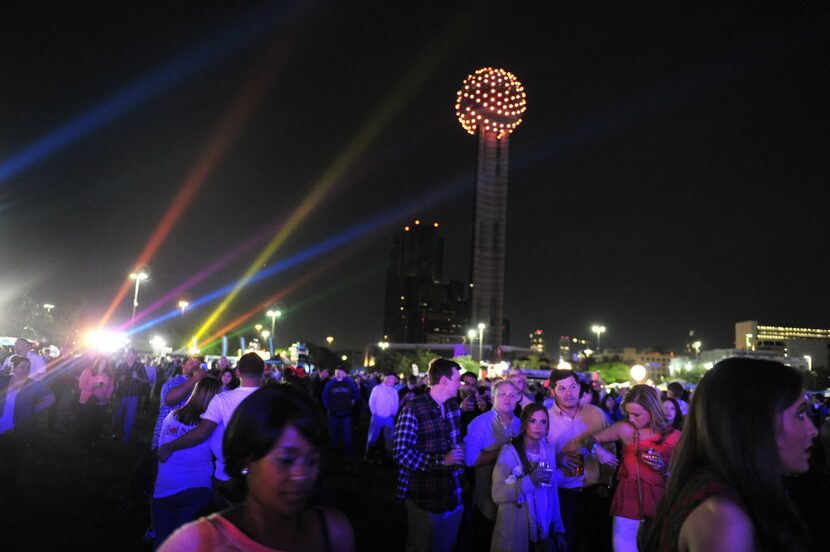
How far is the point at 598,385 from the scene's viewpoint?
15.6 meters

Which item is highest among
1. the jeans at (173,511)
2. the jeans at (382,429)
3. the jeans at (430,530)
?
the jeans at (173,511)

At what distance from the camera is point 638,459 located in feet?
17.9

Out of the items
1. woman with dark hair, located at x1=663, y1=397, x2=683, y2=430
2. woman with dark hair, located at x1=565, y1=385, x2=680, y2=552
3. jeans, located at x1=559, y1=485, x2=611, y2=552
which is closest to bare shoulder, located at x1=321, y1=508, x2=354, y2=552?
woman with dark hair, located at x1=565, y1=385, x2=680, y2=552

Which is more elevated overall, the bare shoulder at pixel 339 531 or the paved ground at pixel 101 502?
the bare shoulder at pixel 339 531

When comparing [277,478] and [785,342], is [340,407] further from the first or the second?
[785,342]

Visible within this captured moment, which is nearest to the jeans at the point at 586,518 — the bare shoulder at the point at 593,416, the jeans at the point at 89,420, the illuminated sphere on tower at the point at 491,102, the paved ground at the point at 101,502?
the bare shoulder at the point at 593,416

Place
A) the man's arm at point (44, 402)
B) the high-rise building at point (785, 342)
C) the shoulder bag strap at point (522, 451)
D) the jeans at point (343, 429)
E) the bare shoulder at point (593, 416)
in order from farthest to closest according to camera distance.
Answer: the high-rise building at point (785, 342)
the jeans at point (343, 429)
the man's arm at point (44, 402)
the bare shoulder at point (593, 416)
the shoulder bag strap at point (522, 451)

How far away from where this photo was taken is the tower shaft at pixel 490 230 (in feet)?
292

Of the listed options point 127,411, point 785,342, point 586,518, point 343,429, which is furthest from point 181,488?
point 785,342

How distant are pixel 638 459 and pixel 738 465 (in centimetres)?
369

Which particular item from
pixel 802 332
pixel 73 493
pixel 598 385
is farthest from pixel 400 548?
pixel 802 332

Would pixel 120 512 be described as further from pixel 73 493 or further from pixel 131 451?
pixel 131 451

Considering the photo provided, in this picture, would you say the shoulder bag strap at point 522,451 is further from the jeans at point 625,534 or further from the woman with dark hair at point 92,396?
the woman with dark hair at point 92,396

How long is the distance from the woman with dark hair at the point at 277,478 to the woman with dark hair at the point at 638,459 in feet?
13.1
